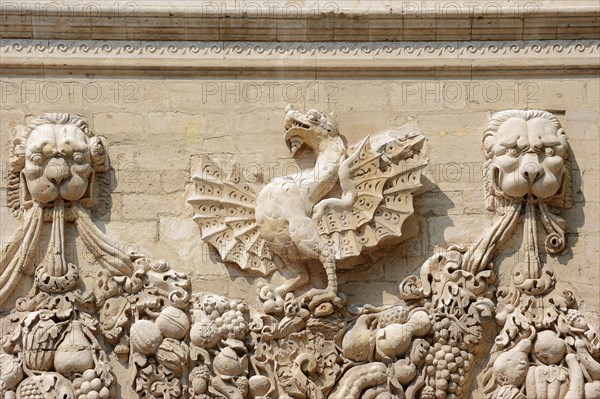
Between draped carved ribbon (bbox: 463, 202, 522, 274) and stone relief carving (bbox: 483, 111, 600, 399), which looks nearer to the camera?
stone relief carving (bbox: 483, 111, 600, 399)

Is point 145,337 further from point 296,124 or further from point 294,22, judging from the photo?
point 294,22

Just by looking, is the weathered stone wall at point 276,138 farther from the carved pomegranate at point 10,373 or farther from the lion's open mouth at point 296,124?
the carved pomegranate at point 10,373

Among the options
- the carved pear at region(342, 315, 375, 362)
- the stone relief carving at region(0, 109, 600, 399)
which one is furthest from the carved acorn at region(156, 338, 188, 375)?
the carved pear at region(342, 315, 375, 362)

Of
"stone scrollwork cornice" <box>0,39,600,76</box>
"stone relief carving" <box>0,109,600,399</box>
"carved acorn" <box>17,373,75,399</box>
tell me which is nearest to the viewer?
"carved acorn" <box>17,373,75,399</box>

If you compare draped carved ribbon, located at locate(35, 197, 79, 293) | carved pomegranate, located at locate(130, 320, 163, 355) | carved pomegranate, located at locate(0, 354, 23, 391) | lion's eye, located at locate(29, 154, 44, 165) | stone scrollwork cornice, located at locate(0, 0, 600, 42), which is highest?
stone scrollwork cornice, located at locate(0, 0, 600, 42)

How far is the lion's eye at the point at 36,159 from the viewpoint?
1200 centimetres

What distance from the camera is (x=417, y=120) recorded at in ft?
40.2

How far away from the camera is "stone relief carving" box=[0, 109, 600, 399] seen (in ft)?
38.6

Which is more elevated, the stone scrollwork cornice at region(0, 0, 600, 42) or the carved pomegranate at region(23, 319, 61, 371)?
the stone scrollwork cornice at region(0, 0, 600, 42)

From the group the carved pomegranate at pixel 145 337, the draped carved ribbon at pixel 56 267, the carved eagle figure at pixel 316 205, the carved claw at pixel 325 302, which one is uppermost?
the carved eagle figure at pixel 316 205

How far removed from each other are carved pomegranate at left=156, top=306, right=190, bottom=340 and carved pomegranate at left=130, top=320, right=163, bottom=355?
3 centimetres

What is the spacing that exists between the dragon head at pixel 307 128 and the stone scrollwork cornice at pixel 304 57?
281mm

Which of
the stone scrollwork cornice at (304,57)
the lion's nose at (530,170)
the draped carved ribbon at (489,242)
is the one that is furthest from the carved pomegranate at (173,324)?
the lion's nose at (530,170)

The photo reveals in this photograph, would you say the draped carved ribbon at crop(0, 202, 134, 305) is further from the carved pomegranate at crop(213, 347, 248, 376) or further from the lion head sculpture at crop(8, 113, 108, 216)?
the carved pomegranate at crop(213, 347, 248, 376)
